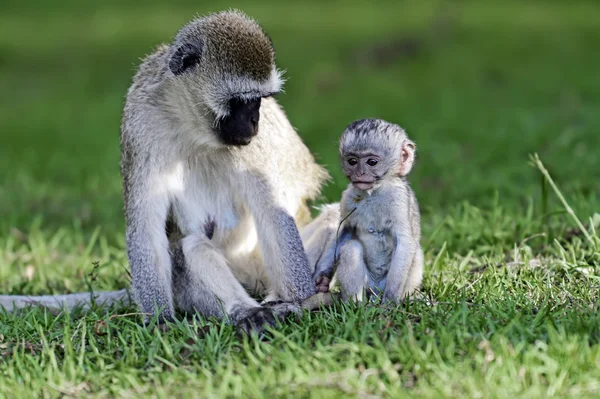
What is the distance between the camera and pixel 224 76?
16.4 feet

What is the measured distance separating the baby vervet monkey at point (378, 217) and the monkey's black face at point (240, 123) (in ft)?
1.81

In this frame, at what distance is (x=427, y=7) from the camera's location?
18562mm

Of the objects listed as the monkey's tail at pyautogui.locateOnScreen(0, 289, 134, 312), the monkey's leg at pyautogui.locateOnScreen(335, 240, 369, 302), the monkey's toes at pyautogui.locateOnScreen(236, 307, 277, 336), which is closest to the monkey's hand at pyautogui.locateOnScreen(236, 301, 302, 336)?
the monkey's toes at pyautogui.locateOnScreen(236, 307, 277, 336)

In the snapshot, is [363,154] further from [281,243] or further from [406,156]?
[281,243]

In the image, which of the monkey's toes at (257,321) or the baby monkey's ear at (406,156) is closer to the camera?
the monkey's toes at (257,321)

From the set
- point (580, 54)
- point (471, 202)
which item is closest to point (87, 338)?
point (471, 202)

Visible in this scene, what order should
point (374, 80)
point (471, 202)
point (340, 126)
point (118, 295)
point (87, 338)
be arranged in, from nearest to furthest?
1. point (87, 338)
2. point (118, 295)
3. point (471, 202)
4. point (340, 126)
5. point (374, 80)

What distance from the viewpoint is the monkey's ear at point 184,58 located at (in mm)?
5129

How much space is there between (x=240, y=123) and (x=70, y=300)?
1.80 m

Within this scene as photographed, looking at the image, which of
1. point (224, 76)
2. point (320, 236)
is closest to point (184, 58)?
point (224, 76)

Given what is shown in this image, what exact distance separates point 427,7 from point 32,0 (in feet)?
34.2

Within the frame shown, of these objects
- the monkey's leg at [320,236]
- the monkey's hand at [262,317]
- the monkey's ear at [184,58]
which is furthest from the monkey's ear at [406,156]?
the monkey's ear at [184,58]

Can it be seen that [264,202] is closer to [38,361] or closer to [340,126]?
[38,361]

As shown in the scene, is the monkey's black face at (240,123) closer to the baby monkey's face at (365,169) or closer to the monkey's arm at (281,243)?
the monkey's arm at (281,243)
